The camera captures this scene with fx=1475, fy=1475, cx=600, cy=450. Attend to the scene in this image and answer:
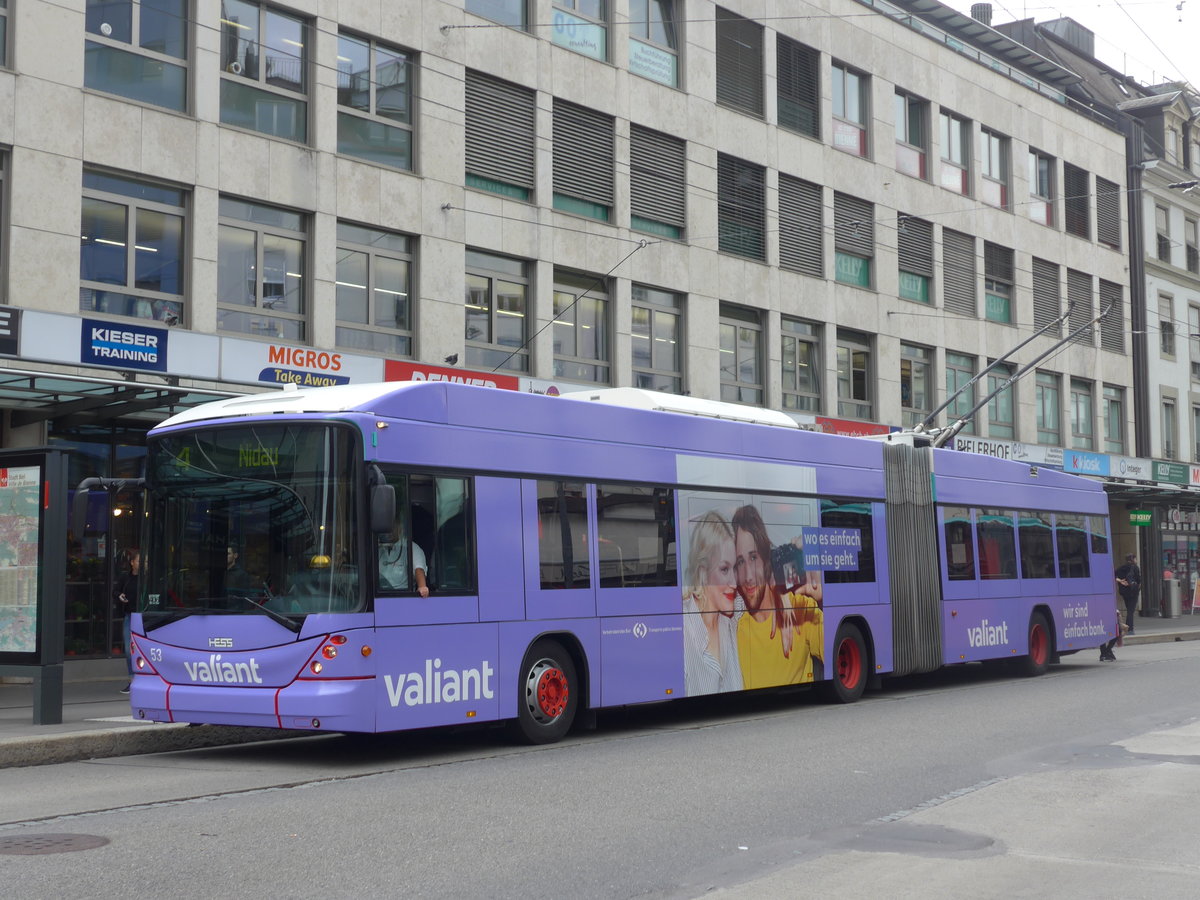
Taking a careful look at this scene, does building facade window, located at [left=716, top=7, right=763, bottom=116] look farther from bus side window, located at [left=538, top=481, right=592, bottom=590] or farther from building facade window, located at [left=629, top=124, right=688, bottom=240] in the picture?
bus side window, located at [left=538, top=481, right=592, bottom=590]

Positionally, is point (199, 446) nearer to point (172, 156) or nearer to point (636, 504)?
point (636, 504)

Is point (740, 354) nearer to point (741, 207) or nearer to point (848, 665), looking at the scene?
point (741, 207)

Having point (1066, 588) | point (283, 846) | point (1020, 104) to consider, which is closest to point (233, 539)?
point (283, 846)

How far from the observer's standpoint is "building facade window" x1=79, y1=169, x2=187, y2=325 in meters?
18.5

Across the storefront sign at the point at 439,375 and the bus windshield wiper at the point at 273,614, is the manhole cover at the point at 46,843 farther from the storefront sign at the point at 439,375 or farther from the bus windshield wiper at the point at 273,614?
the storefront sign at the point at 439,375

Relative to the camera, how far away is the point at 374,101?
72.0ft

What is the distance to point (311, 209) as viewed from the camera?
821 inches

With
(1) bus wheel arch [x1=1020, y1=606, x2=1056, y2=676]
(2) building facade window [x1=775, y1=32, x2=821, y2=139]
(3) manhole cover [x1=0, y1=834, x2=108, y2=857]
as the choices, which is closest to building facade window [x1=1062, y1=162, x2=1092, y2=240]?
(2) building facade window [x1=775, y1=32, x2=821, y2=139]

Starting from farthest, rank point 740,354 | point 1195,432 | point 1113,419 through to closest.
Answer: point 1195,432 → point 1113,419 → point 740,354

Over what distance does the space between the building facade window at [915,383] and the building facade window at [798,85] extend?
5.94 m

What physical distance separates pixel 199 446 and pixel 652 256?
1600cm

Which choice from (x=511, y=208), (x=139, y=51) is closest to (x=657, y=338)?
(x=511, y=208)

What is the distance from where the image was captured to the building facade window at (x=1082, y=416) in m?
41.2

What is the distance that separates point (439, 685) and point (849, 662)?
7164mm
